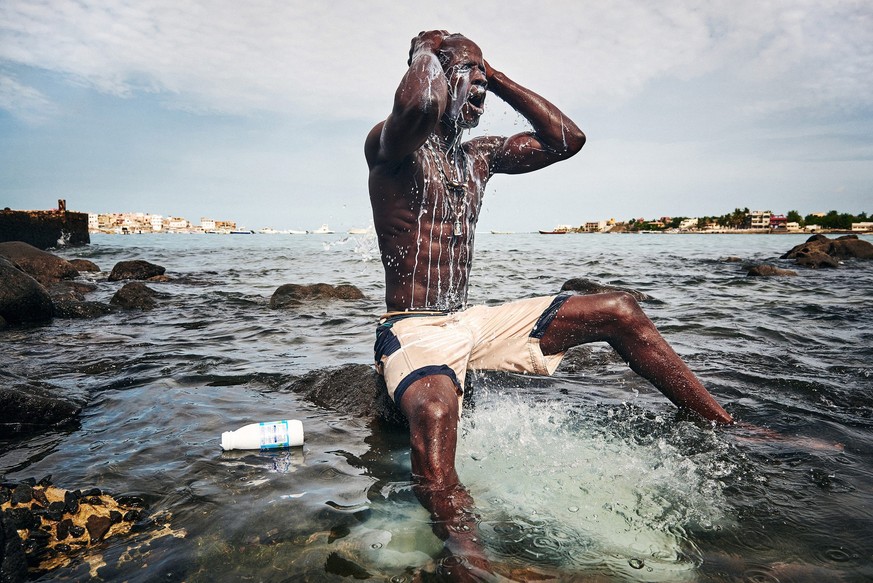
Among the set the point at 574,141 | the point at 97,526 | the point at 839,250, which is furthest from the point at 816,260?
the point at 97,526

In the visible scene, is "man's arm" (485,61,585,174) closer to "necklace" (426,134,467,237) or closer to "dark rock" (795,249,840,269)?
"necklace" (426,134,467,237)

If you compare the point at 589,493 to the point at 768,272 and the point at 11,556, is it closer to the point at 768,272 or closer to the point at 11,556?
the point at 11,556

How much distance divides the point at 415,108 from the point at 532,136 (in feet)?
5.83

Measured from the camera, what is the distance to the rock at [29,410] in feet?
11.0

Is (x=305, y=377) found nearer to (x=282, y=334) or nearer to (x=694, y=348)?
(x=282, y=334)

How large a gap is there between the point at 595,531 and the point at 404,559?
0.83 metres

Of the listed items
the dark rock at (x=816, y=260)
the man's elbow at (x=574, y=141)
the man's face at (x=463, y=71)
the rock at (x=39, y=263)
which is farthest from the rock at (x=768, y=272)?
the rock at (x=39, y=263)

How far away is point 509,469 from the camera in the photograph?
2.86 meters

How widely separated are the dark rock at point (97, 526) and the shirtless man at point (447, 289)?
1.41 meters

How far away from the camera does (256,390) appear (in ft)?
14.5

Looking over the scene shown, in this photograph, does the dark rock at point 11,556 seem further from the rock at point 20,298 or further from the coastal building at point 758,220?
the coastal building at point 758,220

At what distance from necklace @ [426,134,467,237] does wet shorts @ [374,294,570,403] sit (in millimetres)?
600

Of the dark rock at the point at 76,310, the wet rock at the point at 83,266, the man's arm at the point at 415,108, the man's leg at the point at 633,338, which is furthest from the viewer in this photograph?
the wet rock at the point at 83,266

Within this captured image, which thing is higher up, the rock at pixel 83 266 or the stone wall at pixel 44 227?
the stone wall at pixel 44 227
